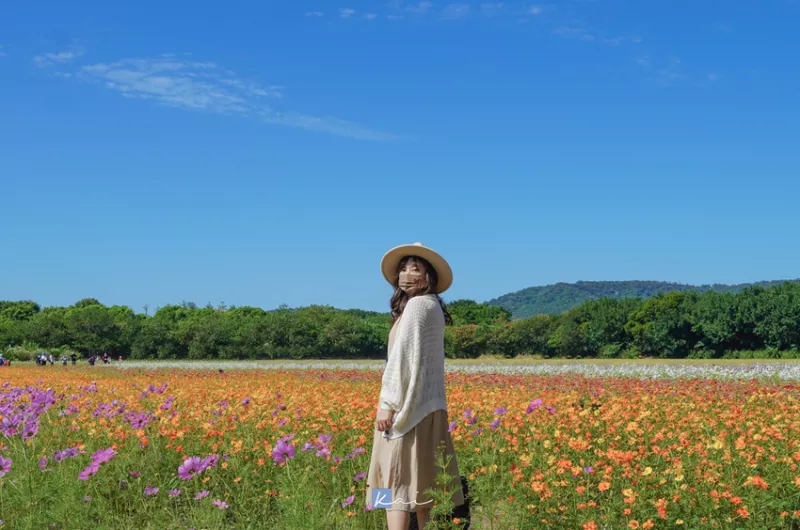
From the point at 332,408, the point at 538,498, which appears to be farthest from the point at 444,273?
the point at 332,408

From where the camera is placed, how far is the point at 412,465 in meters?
3.59

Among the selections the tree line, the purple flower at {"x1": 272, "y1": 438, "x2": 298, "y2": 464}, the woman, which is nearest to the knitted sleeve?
the woman

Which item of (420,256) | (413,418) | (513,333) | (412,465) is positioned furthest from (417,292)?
(513,333)

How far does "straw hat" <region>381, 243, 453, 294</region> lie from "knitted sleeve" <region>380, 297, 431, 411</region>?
0.37 meters

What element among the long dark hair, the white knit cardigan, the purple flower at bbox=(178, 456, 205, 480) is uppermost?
the long dark hair

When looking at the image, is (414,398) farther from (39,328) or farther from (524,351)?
(39,328)

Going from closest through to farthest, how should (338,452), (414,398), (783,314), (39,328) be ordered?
(414,398)
(338,452)
(783,314)
(39,328)

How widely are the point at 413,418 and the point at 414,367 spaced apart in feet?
0.85

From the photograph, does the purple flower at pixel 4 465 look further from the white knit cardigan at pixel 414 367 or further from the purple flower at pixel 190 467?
the white knit cardigan at pixel 414 367

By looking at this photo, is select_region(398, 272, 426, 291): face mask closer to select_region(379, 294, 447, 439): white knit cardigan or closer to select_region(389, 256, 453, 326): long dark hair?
select_region(389, 256, 453, 326): long dark hair

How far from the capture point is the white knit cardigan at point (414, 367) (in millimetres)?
3504

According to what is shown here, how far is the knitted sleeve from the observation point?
11.5 feet

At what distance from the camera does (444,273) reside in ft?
12.8

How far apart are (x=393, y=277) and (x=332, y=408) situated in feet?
10.2
